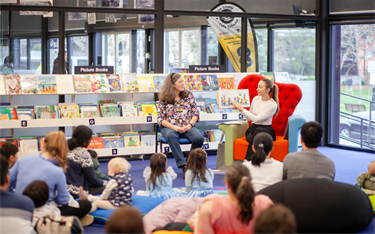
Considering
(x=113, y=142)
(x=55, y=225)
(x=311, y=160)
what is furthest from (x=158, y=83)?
(x=55, y=225)

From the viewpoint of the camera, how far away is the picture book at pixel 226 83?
6879 millimetres

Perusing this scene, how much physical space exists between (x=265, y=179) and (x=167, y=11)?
414 centimetres

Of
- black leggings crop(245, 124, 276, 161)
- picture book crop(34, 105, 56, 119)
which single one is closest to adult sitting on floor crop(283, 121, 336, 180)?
black leggings crop(245, 124, 276, 161)

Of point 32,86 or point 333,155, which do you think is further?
point 333,155

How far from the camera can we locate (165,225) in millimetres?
3232

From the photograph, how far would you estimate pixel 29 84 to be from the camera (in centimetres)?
601

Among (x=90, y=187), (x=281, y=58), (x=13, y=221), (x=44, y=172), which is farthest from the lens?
(x=281, y=58)

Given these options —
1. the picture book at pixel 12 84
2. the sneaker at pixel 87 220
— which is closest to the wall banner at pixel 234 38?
the picture book at pixel 12 84

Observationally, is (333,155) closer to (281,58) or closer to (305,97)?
(305,97)

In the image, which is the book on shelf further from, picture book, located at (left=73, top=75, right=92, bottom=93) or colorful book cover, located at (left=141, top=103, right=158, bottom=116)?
picture book, located at (left=73, top=75, right=92, bottom=93)

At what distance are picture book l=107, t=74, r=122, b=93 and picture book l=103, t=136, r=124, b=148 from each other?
2.40 ft

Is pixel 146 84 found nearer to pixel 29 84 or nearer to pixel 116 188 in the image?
pixel 29 84

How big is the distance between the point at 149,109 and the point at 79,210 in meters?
3.14

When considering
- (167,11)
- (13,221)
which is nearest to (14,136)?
(167,11)
